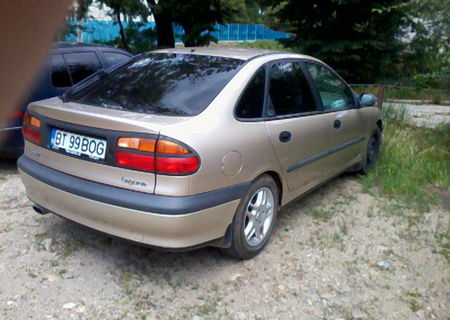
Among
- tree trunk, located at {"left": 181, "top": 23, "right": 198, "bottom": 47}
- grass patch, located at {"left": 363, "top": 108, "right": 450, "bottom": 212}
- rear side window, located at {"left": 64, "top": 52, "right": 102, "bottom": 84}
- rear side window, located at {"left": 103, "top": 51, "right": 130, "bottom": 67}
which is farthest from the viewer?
tree trunk, located at {"left": 181, "top": 23, "right": 198, "bottom": 47}

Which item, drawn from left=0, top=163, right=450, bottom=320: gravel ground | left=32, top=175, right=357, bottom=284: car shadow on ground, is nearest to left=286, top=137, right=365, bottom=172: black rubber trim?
left=0, top=163, right=450, bottom=320: gravel ground

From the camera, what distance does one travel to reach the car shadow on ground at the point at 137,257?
10.4 feet

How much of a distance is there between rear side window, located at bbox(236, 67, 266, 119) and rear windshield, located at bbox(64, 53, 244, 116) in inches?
6.3

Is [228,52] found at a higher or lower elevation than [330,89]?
higher

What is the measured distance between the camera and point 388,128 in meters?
7.27

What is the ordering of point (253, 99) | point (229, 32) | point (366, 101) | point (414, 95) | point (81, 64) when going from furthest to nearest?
point (229, 32) < point (414, 95) < point (81, 64) < point (366, 101) < point (253, 99)

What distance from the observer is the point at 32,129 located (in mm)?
3285

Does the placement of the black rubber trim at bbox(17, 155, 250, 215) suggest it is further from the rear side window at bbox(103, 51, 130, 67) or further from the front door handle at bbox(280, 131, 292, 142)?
the rear side window at bbox(103, 51, 130, 67)

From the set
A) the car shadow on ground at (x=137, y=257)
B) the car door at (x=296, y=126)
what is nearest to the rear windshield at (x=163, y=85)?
the car door at (x=296, y=126)

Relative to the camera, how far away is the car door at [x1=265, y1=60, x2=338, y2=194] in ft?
11.4

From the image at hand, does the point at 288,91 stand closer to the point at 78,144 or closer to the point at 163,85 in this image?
the point at 163,85

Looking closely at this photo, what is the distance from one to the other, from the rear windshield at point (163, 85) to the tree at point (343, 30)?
8.64m

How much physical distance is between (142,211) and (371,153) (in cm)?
369

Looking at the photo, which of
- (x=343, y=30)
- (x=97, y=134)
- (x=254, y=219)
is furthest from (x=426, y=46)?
(x=97, y=134)
